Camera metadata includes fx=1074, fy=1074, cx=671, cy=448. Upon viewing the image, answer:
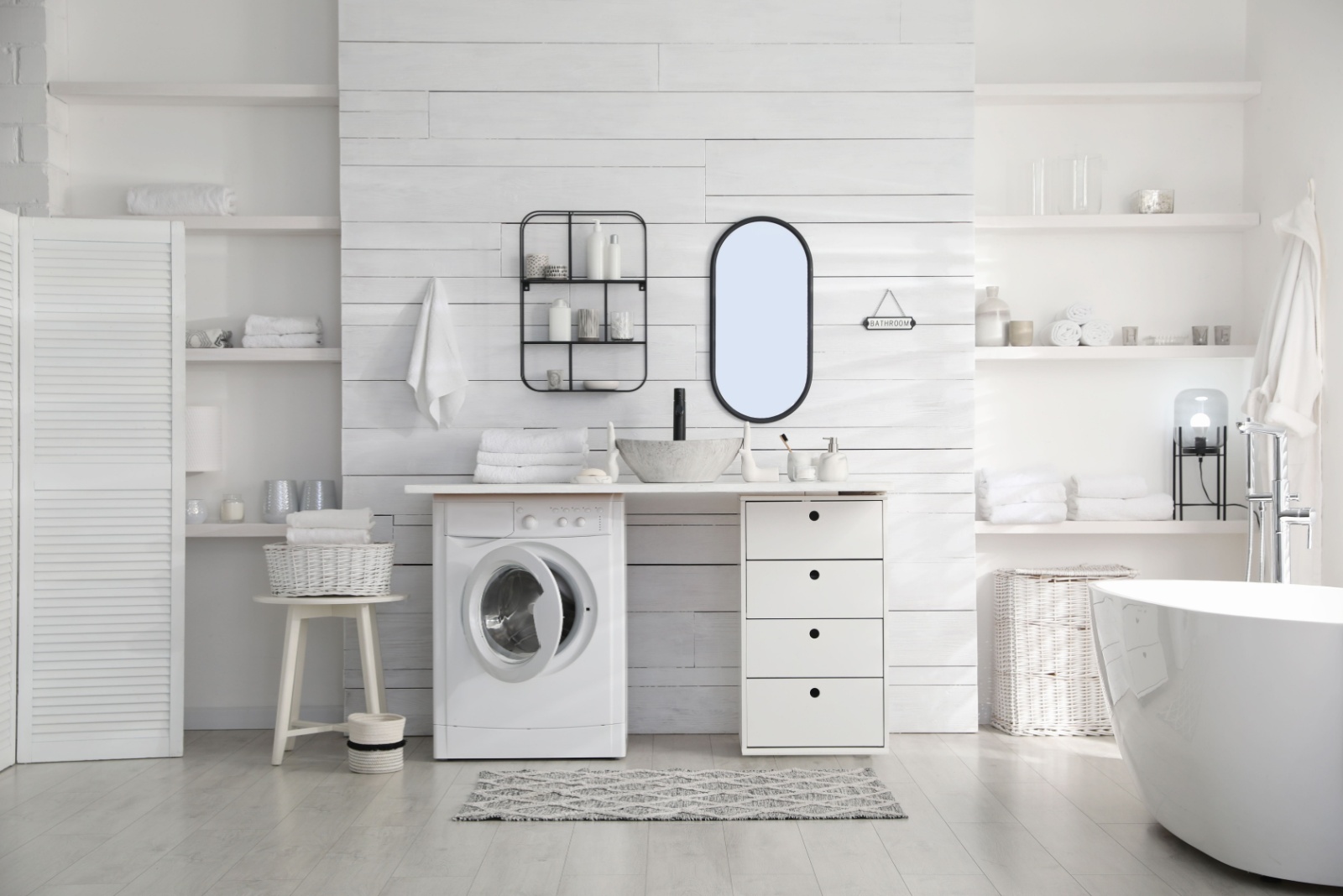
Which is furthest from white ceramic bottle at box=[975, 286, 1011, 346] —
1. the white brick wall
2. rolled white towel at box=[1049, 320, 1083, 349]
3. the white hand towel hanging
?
the white brick wall

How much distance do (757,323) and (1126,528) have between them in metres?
1.48

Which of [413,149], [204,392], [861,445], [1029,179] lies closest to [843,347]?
[861,445]

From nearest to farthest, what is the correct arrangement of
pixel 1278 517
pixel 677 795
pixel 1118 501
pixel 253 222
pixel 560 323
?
1. pixel 677 795
2. pixel 1278 517
3. pixel 560 323
4. pixel 253 222
5. pixel 1118 501

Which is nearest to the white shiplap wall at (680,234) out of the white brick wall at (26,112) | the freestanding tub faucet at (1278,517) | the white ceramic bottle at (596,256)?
the white ceramic bottle at (596,256)

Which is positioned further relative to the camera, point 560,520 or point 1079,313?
point 1079,313

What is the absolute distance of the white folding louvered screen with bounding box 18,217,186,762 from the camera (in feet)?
10.9

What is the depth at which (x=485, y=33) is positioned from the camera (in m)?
3.65

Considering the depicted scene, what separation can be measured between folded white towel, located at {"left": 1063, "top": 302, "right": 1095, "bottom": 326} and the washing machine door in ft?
6.85

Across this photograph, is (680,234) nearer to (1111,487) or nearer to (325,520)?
(325,520)

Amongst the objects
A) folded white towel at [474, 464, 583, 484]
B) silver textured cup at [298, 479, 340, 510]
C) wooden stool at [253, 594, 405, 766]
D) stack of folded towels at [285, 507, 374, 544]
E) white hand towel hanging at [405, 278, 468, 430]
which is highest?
white hand towel hanging at [405, 278, 468, 430]

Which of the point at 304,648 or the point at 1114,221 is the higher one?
the point at 1114,221

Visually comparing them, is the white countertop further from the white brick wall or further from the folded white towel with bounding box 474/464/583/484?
the white brick wall

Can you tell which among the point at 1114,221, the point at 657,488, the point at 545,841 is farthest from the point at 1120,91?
the point at 545,841

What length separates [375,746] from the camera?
10.5 feet
